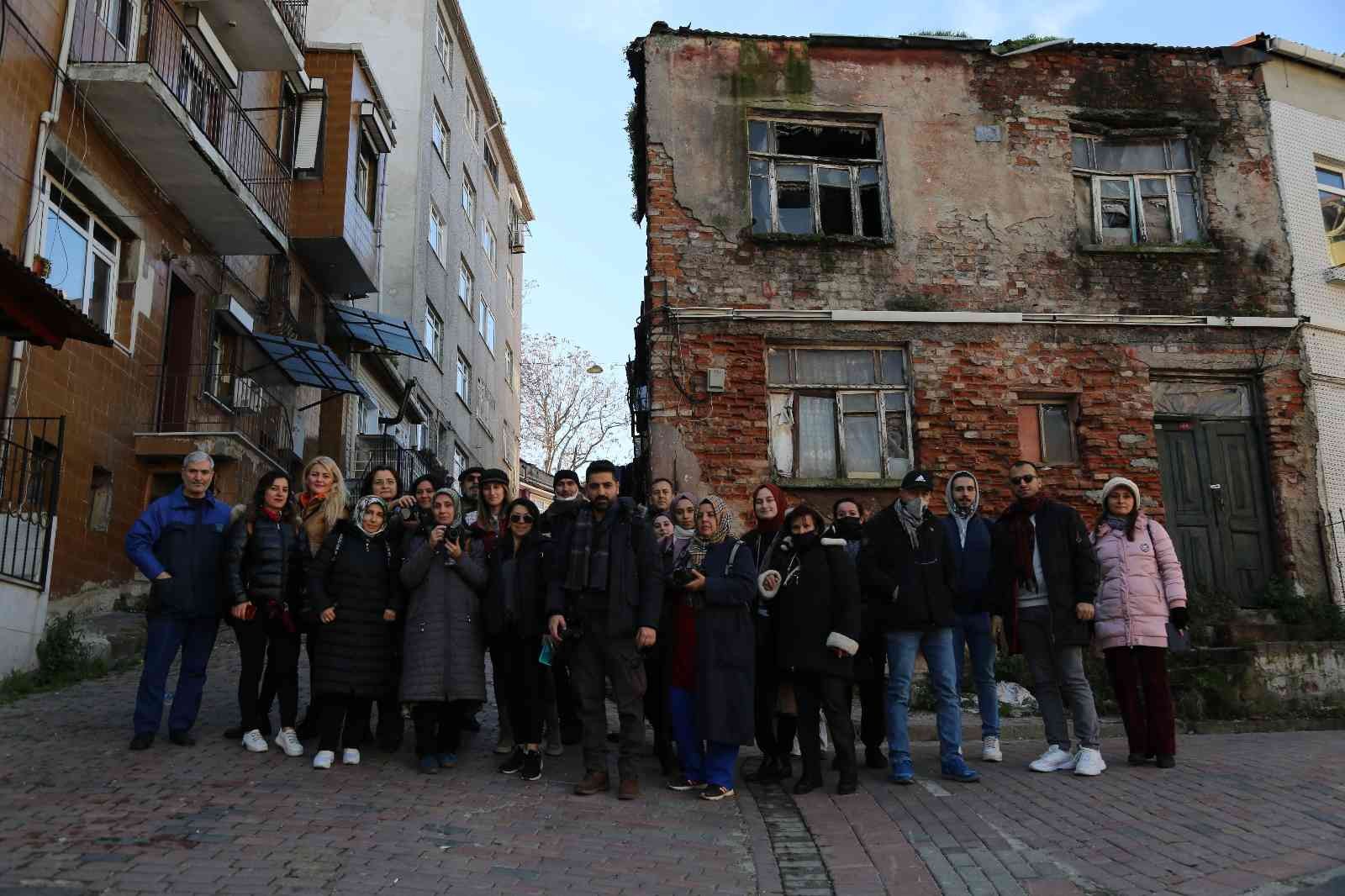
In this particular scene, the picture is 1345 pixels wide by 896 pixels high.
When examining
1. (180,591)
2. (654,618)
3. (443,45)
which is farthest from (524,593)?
(443,45)

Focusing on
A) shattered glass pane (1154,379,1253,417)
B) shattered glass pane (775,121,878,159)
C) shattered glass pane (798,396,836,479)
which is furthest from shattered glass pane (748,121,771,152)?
shattered glass pane (1154,379,1253,417)

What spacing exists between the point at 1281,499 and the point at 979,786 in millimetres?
7583

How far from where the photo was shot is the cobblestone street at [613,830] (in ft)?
16.9

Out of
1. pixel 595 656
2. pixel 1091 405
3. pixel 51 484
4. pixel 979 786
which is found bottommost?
pixel 979 786

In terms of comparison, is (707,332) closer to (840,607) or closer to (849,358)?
(849,358)

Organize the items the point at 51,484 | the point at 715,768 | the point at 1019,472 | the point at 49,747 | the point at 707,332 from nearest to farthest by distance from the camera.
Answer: the point at 715,768, the point at 49,747, the point at 1019,472, the point at 51,484, the point at 707,332

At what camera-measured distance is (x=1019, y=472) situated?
25.8 feet

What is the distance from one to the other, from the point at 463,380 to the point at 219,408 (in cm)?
1410

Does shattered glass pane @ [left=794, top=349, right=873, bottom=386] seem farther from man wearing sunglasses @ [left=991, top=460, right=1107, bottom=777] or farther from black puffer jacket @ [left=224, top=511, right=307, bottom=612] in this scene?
black puffer jacket @ [left=224, top=511, right=307, bottom=612]

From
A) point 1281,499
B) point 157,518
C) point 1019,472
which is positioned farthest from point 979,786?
point 1281,499

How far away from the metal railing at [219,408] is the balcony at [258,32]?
4589 mm

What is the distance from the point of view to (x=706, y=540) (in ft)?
24.2

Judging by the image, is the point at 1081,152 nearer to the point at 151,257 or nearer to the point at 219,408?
the point at 151,257

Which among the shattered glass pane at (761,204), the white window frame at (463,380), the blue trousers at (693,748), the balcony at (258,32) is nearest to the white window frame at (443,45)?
the white window frame at (463,380)
